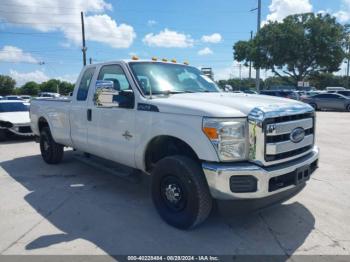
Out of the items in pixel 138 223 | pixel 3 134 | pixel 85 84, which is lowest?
pixel 138 223

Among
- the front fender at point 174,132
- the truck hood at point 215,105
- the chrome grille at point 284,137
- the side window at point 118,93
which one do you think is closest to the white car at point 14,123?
the side window at point 118,93

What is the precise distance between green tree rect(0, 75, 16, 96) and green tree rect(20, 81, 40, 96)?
2.77m

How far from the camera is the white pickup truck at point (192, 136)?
332cm

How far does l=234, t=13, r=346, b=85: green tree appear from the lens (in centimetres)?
3641

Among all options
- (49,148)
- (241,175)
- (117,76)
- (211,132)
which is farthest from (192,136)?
(49,148)

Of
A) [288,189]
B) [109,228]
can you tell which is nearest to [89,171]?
[109,228]

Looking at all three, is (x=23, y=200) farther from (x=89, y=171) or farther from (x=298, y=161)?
(x=298, y=161)

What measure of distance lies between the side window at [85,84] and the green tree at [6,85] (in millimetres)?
79347

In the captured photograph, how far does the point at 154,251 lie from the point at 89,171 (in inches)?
139

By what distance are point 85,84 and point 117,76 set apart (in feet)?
3.60

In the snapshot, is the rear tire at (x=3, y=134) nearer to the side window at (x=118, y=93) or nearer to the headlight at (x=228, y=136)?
the side window at (x=118, y=93)

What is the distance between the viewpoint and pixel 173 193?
3.88 m

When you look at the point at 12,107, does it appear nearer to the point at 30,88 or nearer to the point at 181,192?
the point at 181,192

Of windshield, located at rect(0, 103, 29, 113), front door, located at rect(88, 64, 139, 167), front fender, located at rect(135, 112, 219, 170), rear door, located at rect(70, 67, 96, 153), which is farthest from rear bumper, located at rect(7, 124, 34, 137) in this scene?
front fender, located at rect(135, 112, 219, 170)
